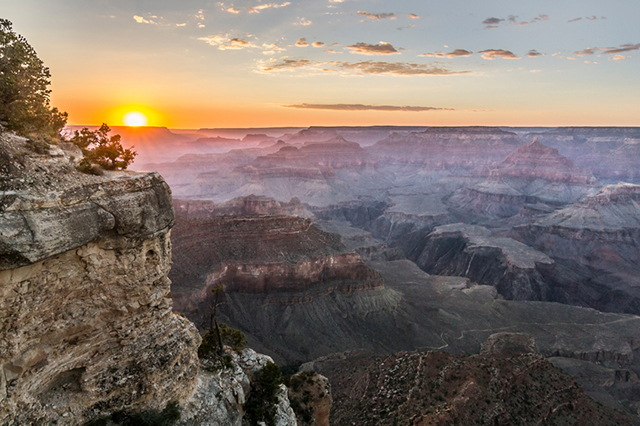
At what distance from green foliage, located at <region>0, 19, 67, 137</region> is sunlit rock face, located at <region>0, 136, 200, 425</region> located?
206 cm

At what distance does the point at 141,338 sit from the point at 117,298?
2089 mm

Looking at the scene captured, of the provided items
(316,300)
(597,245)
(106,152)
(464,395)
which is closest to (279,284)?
(316,300)

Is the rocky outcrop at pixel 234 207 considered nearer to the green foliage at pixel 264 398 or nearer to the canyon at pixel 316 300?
the canyon at pixel 316 300

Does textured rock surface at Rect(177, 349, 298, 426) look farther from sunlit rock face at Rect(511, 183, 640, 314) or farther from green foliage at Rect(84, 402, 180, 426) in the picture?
sunlit rock face at Rect(511, 183, 640, 314)

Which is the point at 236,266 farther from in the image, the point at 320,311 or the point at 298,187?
the point at 298,187

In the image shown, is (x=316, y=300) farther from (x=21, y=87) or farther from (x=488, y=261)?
(x=488, y=261)

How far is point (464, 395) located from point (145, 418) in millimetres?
24400

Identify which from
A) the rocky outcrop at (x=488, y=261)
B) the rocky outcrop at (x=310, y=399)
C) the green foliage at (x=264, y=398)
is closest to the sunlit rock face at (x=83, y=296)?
the green foliage at (x=264, y=398)

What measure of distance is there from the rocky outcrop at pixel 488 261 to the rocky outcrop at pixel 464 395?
70294 millimetres

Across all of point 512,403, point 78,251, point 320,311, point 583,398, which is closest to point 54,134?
point 78,251

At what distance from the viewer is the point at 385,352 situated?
193ft

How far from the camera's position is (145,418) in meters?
15.9

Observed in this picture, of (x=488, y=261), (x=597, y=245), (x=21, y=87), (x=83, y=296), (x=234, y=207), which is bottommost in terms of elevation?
(x=488, y=261)

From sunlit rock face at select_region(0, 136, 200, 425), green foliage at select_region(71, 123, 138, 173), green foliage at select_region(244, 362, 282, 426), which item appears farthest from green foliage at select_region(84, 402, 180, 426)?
green foliage at select_region(71, 123, 138, 173)
